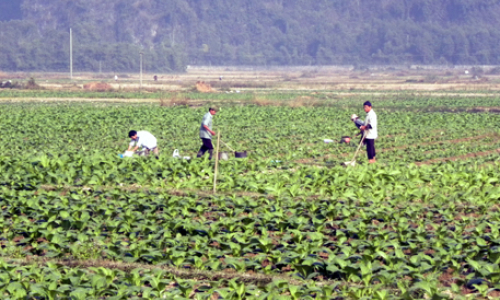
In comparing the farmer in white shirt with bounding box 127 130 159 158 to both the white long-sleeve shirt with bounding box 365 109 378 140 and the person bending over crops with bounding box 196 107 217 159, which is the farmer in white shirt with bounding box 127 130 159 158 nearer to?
the person bending over crops with bounding box 196 107 217 159

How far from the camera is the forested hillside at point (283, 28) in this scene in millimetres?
162000

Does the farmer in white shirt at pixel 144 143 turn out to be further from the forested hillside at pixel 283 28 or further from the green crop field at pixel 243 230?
the forested hillside at pixel 283 28

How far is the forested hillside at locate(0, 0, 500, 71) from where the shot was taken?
162000mm

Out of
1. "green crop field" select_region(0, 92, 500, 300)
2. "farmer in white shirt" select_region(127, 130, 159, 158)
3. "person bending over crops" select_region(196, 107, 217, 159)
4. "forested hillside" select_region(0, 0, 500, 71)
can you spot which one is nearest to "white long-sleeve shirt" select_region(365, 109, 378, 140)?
"green crop field" select_region(0, 92, 500, 300)

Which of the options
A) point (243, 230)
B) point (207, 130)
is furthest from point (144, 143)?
point (243, 230)

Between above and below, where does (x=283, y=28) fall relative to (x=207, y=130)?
above

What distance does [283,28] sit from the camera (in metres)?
188

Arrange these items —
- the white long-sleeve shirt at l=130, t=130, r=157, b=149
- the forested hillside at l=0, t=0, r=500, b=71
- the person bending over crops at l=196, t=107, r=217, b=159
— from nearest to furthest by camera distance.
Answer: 1. the white long-sleeve shirt at l=130, t=130, r=157, b=149
2. the person bending over crops at l=196, t=107, r=217, b=159
3. the forested hillside at l=0, t=0, r=500, b=71

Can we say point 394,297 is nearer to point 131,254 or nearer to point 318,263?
point 318,263

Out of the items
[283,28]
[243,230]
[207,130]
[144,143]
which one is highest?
[283,28]

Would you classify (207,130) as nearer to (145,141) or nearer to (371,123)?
(145,141)

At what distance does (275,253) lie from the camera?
8875 millimetres

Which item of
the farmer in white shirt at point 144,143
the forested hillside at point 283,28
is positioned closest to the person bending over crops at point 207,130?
the farmer in white shirt at point 144,143

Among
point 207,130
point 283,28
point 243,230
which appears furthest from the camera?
point 283,28
